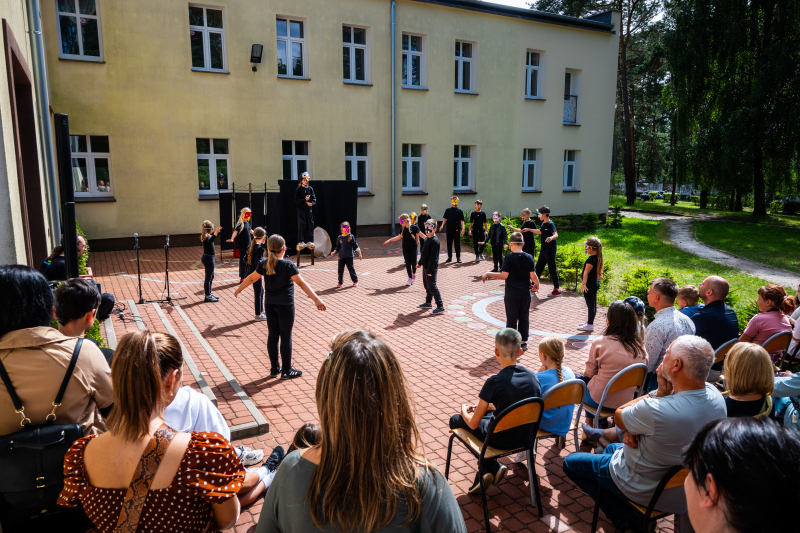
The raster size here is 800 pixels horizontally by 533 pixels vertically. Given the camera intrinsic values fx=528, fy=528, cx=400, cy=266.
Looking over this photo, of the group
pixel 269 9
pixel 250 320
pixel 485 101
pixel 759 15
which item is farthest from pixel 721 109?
pixel 250 320

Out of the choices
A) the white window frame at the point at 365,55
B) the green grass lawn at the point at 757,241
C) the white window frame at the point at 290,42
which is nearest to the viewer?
the green grass lawn at the point at 757,241

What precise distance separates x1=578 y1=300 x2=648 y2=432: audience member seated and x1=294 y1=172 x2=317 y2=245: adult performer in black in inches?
499

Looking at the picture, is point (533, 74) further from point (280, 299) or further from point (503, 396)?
point (503, 396)

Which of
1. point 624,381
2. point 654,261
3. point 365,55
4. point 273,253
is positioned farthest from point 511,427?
point 365,55

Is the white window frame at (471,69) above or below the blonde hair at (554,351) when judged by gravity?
above

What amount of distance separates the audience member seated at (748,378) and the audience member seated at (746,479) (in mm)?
2539

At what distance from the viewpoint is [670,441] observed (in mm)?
3355

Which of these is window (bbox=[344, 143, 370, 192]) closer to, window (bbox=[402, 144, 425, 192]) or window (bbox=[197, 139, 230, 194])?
window (bbox=[402, 144, 425, 192])

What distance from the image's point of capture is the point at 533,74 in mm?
25984

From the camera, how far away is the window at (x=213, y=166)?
18.9 m

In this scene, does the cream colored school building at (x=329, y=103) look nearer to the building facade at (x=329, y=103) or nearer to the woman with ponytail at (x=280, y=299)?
the building facade at (x=329, y=103)

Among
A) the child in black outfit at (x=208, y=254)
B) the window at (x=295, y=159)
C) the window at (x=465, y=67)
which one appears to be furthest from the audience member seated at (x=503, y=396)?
the window at (x=465, y=67)

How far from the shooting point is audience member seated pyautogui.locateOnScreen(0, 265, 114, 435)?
259cm

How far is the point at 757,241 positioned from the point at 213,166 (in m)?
23.1
